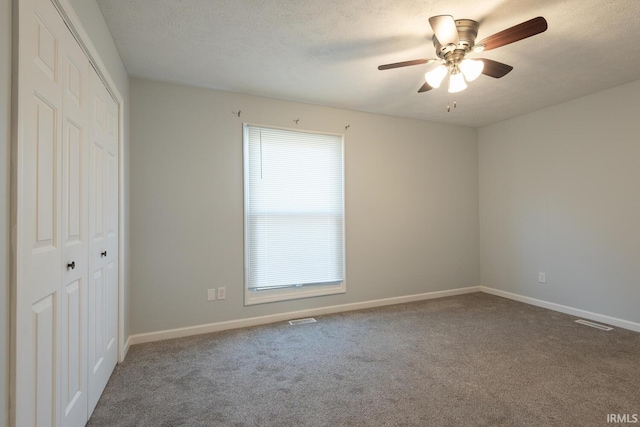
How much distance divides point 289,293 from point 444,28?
286 centimetres

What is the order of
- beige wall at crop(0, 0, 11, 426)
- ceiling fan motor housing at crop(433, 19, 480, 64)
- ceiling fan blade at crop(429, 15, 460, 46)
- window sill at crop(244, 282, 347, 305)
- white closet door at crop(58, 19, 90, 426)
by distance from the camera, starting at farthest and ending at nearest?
window sill at crop(244, 282, 347, 305) → ceiling fan motor housing at crop(433, 19, 480, 64) → ceiling fan blade at crop(429, 15, 460, 46) → white closet door at crop(58, 19, 90, 426) → beige wall at crop(0, 0, 11, 426)

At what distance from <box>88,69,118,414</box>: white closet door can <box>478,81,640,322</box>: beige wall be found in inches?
179

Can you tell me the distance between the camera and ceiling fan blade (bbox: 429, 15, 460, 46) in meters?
1.82

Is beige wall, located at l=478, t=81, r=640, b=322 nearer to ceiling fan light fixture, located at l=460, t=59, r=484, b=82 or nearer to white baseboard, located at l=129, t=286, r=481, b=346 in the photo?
white baseboard, located at l=129, t=286, r=481, b=346

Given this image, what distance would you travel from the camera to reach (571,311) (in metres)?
3.68

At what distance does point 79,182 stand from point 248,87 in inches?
79.4

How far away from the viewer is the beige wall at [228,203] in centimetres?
304

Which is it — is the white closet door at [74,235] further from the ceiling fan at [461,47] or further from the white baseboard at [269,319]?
the ceiling fan at [461,47]

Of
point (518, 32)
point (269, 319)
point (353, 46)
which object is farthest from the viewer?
point (269, 319)

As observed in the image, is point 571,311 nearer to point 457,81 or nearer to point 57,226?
point 457,81

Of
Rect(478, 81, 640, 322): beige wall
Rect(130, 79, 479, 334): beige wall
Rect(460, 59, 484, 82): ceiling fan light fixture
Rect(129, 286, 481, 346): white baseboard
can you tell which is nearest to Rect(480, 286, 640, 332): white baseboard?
Rect(478, 81, 640, 322): beige wall

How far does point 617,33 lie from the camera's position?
2324mm

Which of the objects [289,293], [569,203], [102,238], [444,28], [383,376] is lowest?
[383,376]

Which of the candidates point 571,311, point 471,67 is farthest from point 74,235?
point 571,311
